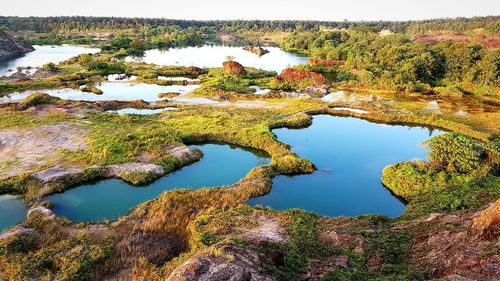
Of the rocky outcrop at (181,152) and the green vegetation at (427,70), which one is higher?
the green vegetation at (427,70)

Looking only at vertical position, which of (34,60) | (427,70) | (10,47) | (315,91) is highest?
(10,47)

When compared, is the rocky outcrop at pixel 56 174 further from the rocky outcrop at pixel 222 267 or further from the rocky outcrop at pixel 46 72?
the rocky outcrop at pixel 46 72

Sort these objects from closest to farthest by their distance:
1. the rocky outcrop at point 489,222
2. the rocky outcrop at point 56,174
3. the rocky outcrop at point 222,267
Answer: the rocky outcrop at point 222,267
the rocky outcrop at point 489,222
the rocky outcrop at point 56,174

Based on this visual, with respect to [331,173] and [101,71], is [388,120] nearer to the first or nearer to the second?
[331,173]

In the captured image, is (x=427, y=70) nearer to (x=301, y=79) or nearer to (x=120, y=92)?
(x=301, y=79)

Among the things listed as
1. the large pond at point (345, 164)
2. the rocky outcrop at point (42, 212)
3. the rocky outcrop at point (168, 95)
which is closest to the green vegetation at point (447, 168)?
the large pond at point (345, 164)

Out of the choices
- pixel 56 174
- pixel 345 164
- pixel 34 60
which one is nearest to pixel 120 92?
pixel 56 174

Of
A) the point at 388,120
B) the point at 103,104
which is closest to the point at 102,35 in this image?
the point at 103,104
